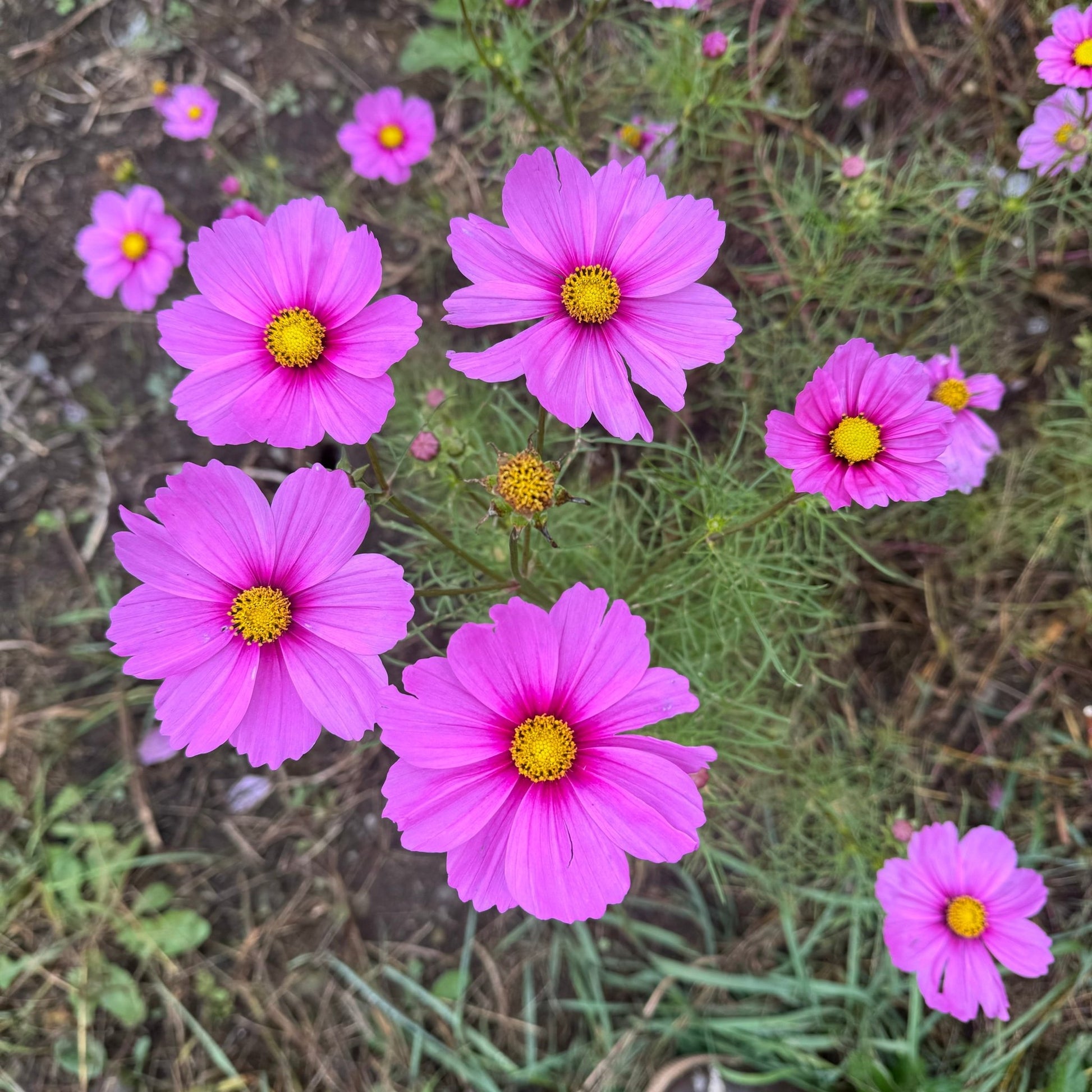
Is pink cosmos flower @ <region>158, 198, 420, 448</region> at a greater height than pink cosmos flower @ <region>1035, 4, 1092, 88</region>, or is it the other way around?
pink cosmos flower @ <region>1035, 4, 1092, 88</region>

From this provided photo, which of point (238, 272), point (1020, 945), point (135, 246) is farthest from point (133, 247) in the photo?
point (1020, 945)

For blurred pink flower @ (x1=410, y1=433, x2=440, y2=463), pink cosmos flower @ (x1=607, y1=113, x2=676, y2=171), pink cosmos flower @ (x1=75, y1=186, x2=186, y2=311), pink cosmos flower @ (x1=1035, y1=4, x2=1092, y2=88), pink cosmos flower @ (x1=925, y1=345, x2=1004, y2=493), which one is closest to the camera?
blurred pink flower @ (x1=410, y1=433, x2=440, y2=463)

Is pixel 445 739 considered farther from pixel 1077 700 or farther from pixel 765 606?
pixel 1077 700

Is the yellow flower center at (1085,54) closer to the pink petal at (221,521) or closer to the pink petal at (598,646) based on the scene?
the pink petal at (598,646)

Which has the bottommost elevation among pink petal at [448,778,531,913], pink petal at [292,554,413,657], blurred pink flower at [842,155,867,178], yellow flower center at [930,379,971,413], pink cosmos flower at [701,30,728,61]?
pink petal at [448,778,531,913]

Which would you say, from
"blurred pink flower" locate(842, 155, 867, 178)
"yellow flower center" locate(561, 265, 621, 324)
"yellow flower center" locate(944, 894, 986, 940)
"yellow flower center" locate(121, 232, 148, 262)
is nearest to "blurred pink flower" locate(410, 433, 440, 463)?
"yellow flower center" locate(561, 265, 621, 324)

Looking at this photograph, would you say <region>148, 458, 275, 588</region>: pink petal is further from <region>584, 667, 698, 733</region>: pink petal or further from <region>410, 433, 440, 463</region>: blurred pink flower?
<region>584, 667, 698, 733</region>: pink petal

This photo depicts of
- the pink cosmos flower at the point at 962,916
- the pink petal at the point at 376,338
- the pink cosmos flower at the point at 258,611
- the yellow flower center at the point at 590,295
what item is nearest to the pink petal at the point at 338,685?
the pink cosmos flower at the point at 258,611

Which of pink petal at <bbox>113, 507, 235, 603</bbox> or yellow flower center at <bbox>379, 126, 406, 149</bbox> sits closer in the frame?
pink petal at <bbox>113, 507, 235, 603</bbox>
